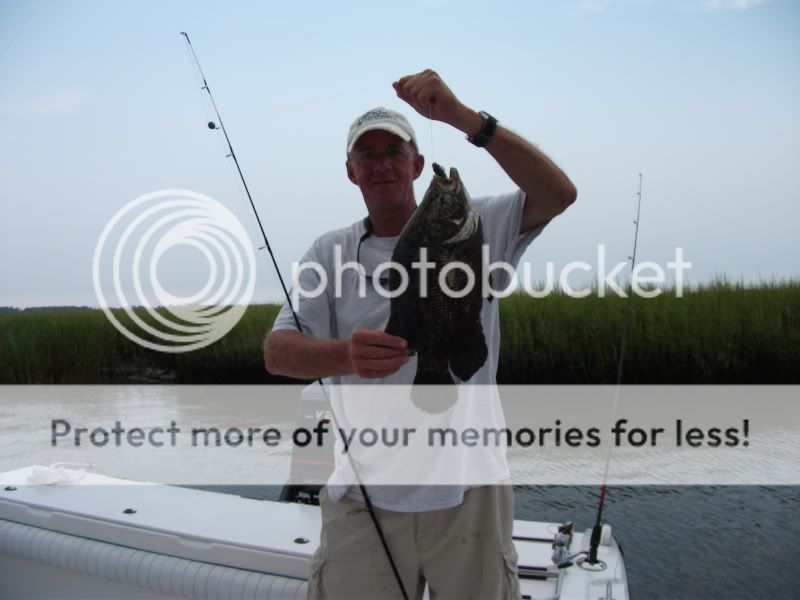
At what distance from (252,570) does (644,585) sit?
10.4 feet

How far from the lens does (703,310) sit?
10422 millimetres

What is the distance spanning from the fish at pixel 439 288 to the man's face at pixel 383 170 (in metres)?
0.37

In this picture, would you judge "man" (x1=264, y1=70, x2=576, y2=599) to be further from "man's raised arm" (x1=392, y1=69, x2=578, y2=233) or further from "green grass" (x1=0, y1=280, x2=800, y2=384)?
"green grass" (x1=0, y1=280, x2=800, y2=384)

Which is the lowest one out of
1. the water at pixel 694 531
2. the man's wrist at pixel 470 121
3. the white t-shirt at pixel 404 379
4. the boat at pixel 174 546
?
the water at pixel 694 531

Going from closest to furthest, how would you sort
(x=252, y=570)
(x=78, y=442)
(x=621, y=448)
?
→ (x=252, y=570) < (x=621, y=448) < (x=78, y=442)

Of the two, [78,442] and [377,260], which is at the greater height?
Answer: [377,260]

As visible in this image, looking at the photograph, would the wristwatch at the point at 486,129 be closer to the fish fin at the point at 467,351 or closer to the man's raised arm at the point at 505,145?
the man's raised arm at the point at 505,145

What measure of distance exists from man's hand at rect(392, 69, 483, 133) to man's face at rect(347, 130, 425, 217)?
24 cm

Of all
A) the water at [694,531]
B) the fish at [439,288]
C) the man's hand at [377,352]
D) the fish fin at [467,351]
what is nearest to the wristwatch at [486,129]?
the fish at [439,288]

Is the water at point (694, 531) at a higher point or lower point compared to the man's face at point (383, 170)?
lower

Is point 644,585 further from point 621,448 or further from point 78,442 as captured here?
point 78,442

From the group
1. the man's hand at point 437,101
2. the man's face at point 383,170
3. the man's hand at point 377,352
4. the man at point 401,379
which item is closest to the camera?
the man's hand at point 377,352

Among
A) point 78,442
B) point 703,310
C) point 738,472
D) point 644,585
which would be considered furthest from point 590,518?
point 78,442

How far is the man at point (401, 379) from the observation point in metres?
2.23
